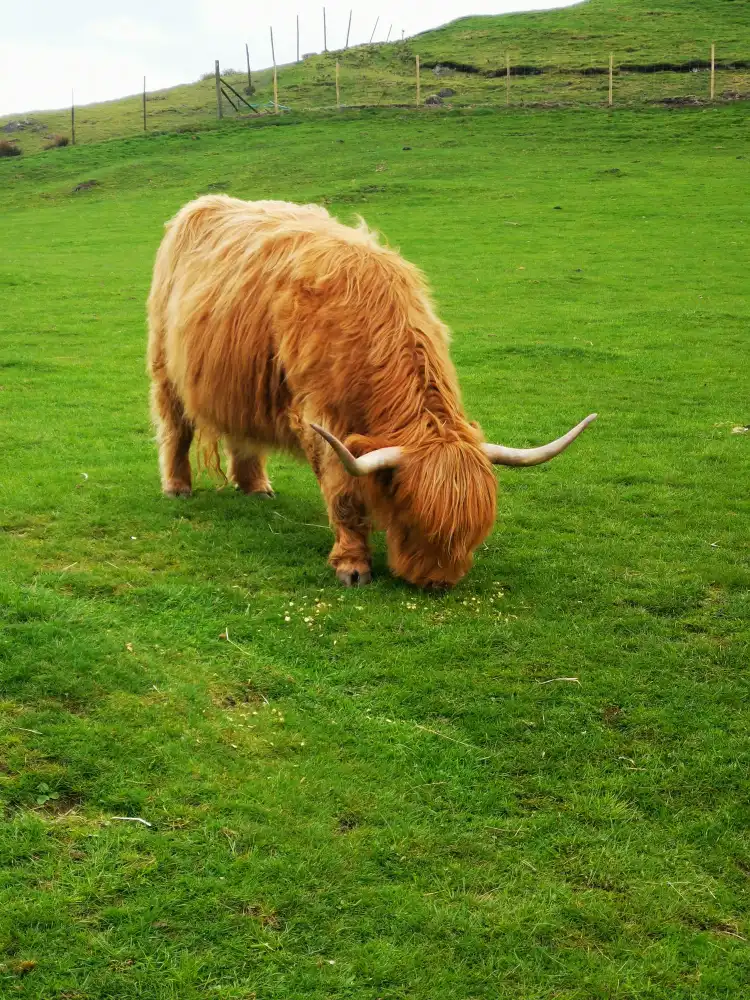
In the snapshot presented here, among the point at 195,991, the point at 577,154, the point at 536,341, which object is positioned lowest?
the point at 195,991

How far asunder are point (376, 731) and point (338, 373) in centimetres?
244

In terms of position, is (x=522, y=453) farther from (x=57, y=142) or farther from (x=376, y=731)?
(x=57, y=142)

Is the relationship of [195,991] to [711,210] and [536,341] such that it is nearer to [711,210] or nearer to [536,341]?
[536,341]

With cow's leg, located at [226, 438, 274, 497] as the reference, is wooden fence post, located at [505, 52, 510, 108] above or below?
above

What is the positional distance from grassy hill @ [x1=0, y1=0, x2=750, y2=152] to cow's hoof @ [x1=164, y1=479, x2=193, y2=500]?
3583cm

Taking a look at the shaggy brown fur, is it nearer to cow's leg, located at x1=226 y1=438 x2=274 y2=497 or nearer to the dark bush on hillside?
cow's leg, located at x1=226 y1=438 x2=274 y2=497

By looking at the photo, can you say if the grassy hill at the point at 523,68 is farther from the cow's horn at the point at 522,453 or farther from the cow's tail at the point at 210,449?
the cow's horn at the point at 522,453

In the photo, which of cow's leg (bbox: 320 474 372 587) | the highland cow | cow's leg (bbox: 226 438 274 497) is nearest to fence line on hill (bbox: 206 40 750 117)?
cow's leg (bbox: 226 438 274 497)

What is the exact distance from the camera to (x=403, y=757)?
4.31 metres

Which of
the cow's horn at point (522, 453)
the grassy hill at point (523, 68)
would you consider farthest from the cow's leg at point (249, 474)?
the grassy hill at point (523, 68)

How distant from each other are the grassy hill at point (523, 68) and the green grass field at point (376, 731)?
116ft

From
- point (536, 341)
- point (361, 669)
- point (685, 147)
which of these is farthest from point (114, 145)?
point (361, 669)

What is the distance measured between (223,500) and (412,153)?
92.6ft

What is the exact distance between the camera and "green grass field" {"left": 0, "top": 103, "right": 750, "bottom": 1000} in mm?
3271
